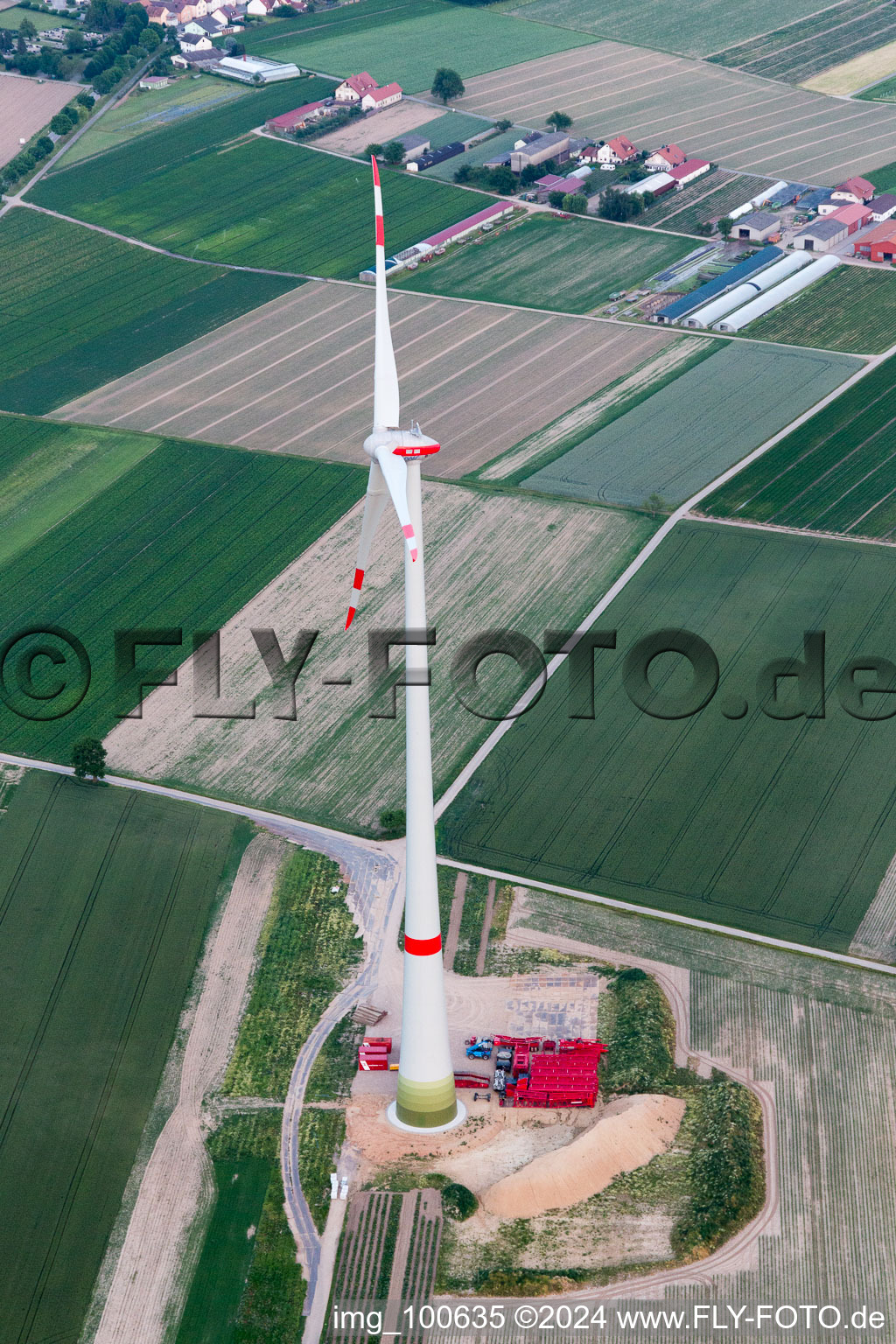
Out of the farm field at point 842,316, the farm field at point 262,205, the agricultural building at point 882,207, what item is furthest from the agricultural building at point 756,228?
the farm field at point 262,205

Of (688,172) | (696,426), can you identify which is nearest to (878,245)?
(688,172)

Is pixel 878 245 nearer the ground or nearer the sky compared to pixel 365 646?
nearer the sky

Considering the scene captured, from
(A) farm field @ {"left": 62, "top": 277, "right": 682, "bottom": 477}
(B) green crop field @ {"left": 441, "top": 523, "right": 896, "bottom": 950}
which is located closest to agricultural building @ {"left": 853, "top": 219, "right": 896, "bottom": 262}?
(A) farm field @ {"left": 62, "top": 277, "right": 682, "bottom": 477}

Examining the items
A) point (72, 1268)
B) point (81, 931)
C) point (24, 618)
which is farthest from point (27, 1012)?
point (24, 618)

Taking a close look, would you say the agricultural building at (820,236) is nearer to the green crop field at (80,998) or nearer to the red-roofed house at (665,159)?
the red-roofed house at (665,159)

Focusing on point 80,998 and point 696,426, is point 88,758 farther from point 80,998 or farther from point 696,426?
point 696,426
